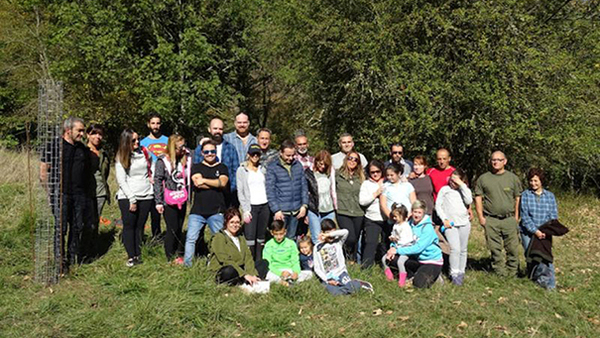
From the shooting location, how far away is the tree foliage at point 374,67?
1213 cm

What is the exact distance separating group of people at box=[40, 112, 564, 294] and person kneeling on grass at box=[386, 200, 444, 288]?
0.04 ft

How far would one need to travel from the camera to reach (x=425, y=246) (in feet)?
20.4

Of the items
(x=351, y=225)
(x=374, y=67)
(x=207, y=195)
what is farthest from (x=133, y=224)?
(x=374, y=67)

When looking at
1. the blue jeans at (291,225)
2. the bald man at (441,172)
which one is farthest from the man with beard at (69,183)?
the bald man at (441,172)

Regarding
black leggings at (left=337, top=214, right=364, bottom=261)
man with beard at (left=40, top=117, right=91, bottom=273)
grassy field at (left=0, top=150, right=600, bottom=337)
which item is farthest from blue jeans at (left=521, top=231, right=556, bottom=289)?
man with beard at (left=40, top=117, right=91, bottom=273)

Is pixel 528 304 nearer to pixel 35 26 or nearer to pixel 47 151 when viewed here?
pixel 47 151

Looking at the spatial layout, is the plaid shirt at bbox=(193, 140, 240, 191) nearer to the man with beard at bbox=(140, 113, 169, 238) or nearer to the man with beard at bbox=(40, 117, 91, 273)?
the man with beard at bbox=(140, 113, 169, 238)

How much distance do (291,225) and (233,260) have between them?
1.05 metres

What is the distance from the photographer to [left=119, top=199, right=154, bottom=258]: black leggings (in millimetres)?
6309

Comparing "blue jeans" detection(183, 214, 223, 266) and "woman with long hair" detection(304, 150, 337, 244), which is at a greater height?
"woman with long hair" detection(304, 150, 337, 244)

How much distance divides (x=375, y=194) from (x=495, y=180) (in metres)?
1.68

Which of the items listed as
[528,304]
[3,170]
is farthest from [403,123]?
[3,170]

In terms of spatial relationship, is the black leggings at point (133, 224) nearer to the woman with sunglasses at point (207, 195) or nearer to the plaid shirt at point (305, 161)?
the woman with sunglasses at point (207, 195)

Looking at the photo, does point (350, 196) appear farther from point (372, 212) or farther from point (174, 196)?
point (174, 196)
